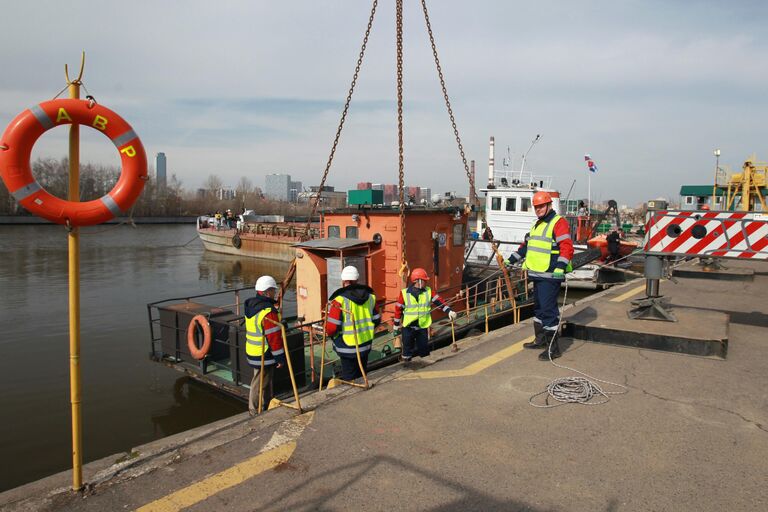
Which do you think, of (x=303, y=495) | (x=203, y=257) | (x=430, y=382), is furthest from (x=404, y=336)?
(x=203, y=257)

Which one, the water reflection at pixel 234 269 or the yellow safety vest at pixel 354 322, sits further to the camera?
the water reflection at pixel 234 269

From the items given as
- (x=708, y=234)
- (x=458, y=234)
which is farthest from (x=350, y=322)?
(x=458, y=234)

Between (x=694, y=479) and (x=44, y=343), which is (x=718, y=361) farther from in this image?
(x=44, y=343)

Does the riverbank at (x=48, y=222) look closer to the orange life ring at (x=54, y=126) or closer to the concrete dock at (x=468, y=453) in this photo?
the orange life ring at (x=54, y=126)

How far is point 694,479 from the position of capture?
3318mm

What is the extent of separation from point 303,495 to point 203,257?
1436 inches

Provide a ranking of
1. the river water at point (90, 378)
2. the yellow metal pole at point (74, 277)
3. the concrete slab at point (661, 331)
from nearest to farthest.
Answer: the yellow metal pole at point (74, 277)
the concrete slab at point (661, 331)
the river water at point (90, 378)

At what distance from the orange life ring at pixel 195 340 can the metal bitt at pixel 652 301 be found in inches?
252

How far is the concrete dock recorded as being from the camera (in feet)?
10.3

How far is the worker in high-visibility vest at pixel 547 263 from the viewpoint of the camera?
5.83 metres

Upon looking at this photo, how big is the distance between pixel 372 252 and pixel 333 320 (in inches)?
169

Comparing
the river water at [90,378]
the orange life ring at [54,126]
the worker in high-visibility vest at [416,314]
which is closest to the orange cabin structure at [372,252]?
the worker in high-visibility vest at [416,314]

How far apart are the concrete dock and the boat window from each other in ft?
20.2

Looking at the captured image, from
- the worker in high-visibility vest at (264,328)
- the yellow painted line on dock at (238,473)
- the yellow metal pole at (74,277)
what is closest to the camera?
the yellow painted line on dock at (238,473)
